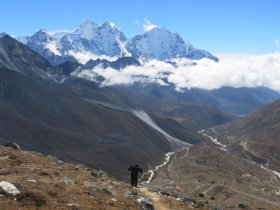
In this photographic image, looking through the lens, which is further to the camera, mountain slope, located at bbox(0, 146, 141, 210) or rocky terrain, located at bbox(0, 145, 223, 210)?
rocky terrain, located at bbox(0, 145, 223, 210)

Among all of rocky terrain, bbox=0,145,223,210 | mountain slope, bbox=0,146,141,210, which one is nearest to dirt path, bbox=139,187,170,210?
rocky terrain, bbox=0,145,223,210

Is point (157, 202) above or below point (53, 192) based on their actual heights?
below

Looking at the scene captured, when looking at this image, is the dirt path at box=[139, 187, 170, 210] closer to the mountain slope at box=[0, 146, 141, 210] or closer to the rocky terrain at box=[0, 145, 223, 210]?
the rocky terrain at box=[0, 145, 223, 210]

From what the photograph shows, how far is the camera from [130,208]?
45.0 m

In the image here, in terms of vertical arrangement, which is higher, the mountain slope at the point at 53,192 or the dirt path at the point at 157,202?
the mountain slope at the point at 53,192

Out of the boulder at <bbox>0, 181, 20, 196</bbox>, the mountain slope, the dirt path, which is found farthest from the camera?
the dirt path

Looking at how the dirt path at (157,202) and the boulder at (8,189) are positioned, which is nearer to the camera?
the boulder at (8,189)

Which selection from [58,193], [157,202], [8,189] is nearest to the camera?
[8,189]

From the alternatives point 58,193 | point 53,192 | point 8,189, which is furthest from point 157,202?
point 8,189

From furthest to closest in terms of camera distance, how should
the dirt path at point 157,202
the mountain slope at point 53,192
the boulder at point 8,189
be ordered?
the dirt path at point 157,202
the boulder at point 8,189
the mountain slope at point 53,192

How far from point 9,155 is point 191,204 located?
77.2 feet

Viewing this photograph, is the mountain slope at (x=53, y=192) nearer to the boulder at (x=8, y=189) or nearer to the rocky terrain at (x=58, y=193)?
the rocky terrain at (x=58, y=193)

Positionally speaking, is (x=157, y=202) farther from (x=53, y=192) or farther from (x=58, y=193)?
(x=53, y=192)

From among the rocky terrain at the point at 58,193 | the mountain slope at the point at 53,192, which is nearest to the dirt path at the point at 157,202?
the rocky terrain at the point at 58,193
